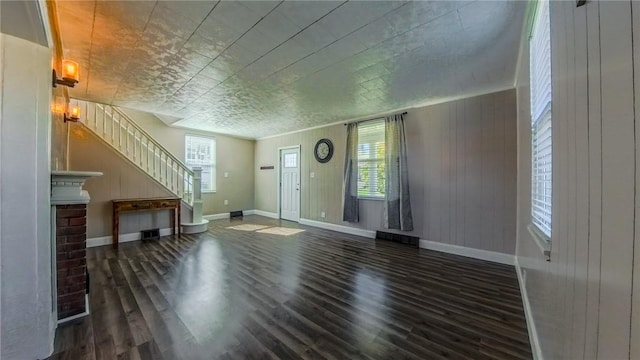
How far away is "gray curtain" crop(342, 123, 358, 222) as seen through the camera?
496 cm

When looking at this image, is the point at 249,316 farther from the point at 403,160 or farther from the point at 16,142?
the point at 403,160

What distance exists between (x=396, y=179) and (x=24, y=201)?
4.20 m

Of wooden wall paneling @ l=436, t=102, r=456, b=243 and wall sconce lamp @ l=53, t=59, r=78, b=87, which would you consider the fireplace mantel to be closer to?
wall sconce lamp @ l=53, t=59, r=78, b=87

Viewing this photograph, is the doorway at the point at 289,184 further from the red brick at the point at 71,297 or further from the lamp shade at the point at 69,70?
the red brick at the point at 71,297

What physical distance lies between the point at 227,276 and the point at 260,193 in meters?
4.65

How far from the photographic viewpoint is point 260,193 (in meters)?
7.36

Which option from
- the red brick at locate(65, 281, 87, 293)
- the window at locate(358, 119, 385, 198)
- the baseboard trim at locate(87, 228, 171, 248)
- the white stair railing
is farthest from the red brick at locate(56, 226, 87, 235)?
the window at locate(358, 119, 385, 198)

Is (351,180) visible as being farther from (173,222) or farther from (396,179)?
(173,222)

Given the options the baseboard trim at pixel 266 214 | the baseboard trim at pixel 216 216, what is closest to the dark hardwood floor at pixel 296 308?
the baseboard trim at pixel 216 216

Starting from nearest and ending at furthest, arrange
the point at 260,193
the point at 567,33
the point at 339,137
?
the point at 567,33
the point at 339,137
the point at 260,193

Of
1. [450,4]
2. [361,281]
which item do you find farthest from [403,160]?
[450,4]

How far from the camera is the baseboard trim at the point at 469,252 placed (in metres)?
3.31

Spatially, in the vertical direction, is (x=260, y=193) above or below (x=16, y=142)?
below

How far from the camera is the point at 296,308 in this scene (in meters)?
2.12
